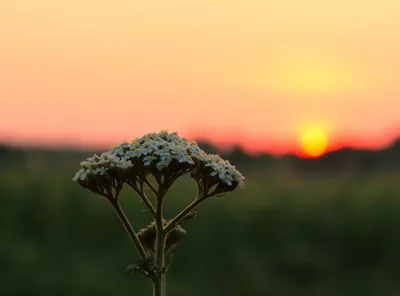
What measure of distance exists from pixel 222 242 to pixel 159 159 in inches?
518

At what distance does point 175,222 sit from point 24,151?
22613 millimetres

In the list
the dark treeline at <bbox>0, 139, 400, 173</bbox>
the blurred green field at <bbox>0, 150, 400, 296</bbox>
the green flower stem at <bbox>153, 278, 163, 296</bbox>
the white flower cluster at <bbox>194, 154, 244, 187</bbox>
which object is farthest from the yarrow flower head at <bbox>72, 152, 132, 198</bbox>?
the dark treeline at <bbox>0, 139, 400, 173</bbox>

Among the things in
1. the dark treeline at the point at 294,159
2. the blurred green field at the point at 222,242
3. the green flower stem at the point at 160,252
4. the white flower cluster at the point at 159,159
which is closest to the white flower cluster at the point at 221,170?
the white flower cluster at the point at 159,159

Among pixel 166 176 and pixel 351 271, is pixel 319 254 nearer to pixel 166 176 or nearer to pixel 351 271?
pixel 351 271

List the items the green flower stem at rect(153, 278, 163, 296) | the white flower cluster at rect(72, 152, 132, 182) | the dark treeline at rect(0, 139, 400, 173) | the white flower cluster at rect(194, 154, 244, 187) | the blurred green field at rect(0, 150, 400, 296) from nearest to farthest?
the green flower stem at rect(153, 278, 163, 296)
the white flower cluster at rect(72, 152, 132, 182)
the white flower cluster at rect(194, 154, 244, 187)
the blurred green field at rect(0, 150, 400, 296)
the dark treeline at rect(0, 139, 400, 173)

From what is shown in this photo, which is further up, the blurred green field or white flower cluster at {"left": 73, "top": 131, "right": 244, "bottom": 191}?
white flower cluster at {"left": 73, "top": 131, "right": 244, "bottom": 191}

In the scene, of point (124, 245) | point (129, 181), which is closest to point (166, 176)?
point (129, 181)

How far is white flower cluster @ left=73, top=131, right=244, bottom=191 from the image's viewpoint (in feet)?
11.4

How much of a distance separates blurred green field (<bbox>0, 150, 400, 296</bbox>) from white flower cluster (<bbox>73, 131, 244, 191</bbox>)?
11297 mm

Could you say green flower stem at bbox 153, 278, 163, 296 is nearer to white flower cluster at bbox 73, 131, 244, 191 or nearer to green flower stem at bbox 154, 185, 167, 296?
green flower stem at bbox 154, 185, 167, 296

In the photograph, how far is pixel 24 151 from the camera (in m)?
25.4

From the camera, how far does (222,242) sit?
16484 mm

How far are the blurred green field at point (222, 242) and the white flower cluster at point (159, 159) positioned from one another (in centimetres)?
1130

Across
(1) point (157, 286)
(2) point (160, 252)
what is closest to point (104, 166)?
(2) point (160, 252)
